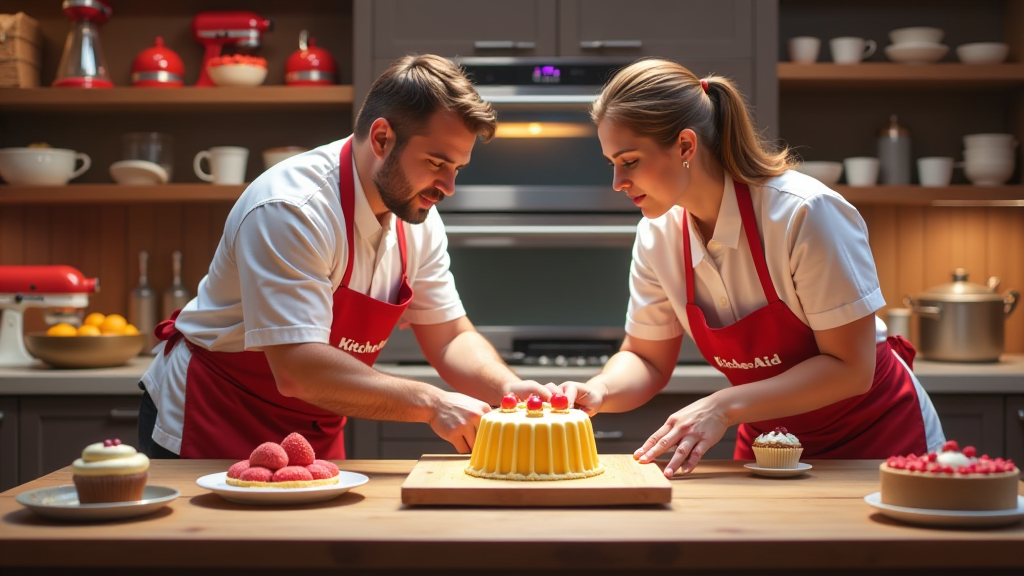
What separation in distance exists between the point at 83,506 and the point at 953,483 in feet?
3.64

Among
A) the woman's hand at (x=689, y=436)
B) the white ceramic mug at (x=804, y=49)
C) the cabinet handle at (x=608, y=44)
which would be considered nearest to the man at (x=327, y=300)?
the woman's hand at (x=689, y=436)

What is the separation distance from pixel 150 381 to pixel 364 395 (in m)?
0.58

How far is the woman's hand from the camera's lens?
157 cm

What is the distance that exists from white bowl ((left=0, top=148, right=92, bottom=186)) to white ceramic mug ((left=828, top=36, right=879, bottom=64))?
2.50 metres

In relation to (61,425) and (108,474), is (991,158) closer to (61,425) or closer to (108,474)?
(108,474)

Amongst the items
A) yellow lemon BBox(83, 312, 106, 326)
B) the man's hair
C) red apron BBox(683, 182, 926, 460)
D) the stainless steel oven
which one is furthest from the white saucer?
red apron BBox(683, 182, 926, 460)

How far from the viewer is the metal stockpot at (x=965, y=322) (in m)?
3.05

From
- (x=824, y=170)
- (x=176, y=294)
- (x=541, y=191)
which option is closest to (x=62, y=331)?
(x=176, y=294)

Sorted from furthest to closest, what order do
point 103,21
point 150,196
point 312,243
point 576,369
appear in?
point 103,21, point 150,196, point 576,369, point 312,243

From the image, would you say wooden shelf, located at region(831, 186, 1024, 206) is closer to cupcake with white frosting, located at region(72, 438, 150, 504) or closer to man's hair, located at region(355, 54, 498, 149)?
man's hair, located at region(355, 54, 498, 149)

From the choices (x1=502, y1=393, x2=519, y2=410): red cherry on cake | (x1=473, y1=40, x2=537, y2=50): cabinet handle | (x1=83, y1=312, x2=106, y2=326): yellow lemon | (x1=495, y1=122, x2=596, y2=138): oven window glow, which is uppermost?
(x1=473, y1=40, x2=537, y2=50): cabinet handle

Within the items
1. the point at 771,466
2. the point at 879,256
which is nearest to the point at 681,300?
the point at 771,466

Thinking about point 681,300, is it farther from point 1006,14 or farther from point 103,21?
point 103,21

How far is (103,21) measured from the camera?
134 inches
